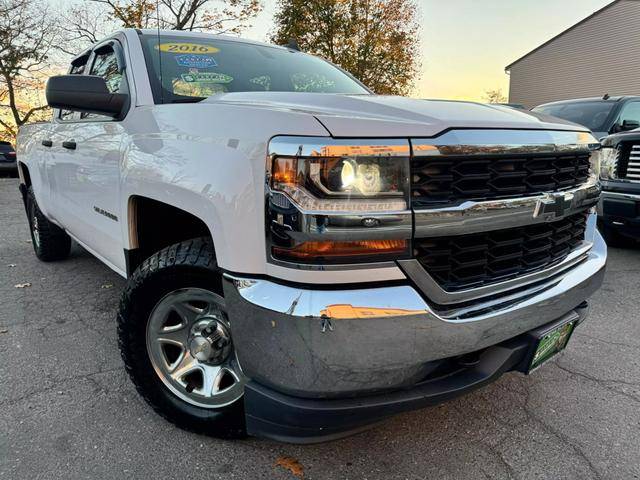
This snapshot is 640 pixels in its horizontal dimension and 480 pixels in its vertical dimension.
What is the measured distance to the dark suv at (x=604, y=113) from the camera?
6871 mm

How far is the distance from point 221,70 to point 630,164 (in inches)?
168

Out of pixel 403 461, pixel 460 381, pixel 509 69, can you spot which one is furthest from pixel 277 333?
pixel 509 69

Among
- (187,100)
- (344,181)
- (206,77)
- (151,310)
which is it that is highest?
(206,77)

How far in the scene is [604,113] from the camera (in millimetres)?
7078

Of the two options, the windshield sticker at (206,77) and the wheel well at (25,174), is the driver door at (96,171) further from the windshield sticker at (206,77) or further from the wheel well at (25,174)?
the wheel well at (25,174)

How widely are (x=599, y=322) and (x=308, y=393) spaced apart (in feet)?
9.32

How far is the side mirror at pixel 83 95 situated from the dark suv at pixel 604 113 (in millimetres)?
6251

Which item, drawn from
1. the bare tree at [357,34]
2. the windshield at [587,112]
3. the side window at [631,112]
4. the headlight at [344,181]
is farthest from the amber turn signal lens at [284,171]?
the bare tree at [357,34]

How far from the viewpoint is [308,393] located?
1.53 m

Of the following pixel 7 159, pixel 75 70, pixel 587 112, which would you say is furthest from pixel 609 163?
pixel 7 159

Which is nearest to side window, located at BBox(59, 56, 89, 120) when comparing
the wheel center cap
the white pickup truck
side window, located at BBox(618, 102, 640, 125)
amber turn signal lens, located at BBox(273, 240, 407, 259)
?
the white pickup truck

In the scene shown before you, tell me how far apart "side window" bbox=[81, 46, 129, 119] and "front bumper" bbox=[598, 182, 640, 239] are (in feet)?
15.2

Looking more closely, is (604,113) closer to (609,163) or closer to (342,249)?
(609,163)

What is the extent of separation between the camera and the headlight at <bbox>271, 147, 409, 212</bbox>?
4.80ft
